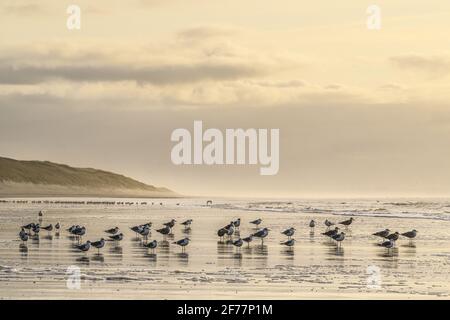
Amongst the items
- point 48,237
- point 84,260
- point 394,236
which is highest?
point 394,236

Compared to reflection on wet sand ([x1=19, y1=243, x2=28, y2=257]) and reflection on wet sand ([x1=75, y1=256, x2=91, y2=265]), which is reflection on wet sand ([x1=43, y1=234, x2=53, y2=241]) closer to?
reflection on wet sand ([x1=19, y1=243, x2=28, y2=257])

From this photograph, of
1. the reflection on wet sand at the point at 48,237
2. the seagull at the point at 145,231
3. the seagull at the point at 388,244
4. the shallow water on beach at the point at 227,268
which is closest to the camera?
the shallow water on beach at the point at 227,268

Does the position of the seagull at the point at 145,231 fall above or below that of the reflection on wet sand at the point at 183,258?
above

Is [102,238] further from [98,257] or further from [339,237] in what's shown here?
[339,237]

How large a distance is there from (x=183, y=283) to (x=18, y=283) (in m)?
3.38

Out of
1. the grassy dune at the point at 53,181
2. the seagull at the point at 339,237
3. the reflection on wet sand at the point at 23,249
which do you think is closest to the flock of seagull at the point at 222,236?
the seagull at the point at 339,237

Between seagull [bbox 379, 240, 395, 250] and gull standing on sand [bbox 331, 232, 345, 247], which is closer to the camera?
seagull [bbox 379, 240, 395, 250]

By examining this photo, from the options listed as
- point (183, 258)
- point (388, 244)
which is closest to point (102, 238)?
point (183, 258)

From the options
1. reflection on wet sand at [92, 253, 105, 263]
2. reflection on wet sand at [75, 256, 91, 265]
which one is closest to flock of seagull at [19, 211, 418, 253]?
reflection on wet sand at [92, 253, 105, 263]

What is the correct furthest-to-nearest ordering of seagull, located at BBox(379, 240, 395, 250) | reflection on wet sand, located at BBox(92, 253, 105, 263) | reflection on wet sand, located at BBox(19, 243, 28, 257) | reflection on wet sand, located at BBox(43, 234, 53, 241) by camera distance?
reflection on wet sand, located at BBox(43, 234, 53, 241) < seagull, located at BBox(379, 240, 395, 250) < reflection on wet sand, located at BBox(19, 243, 28, 257) < reflection on wet sand, located at BBox(92, 253, 105, 263)

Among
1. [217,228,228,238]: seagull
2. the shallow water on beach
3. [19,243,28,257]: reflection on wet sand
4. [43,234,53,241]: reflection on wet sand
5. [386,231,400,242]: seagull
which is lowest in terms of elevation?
the shallow water on beach

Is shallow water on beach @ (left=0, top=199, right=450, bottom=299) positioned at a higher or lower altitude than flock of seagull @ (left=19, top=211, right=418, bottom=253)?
lower

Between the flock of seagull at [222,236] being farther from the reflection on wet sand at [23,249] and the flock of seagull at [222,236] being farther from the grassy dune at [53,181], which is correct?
the grassy dune at [53,181]
